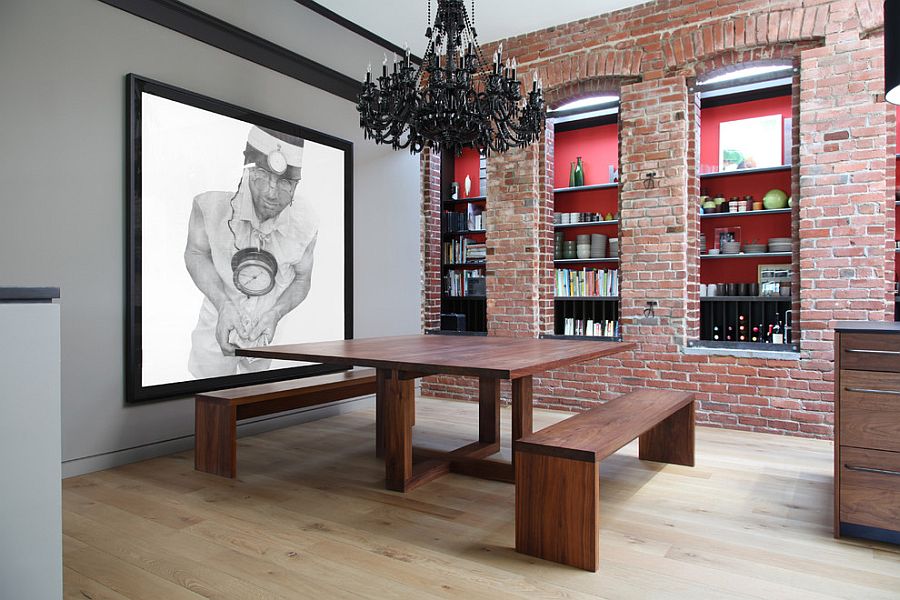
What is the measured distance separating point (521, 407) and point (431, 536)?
3.25ft

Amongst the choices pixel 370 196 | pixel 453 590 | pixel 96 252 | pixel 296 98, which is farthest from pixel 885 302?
pixel 96 252

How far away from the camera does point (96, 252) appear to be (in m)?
3.28

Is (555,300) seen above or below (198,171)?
below

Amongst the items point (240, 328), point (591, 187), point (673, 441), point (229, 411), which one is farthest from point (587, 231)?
point (229, 411)

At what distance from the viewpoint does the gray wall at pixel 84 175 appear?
9.71 feet

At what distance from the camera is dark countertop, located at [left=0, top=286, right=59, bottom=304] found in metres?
1.20

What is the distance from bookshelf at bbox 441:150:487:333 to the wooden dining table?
8.47ft

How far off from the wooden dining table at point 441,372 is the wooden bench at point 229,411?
0.39m

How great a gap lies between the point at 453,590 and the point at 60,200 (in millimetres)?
2814

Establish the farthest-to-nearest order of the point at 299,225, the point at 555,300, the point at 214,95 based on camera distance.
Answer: the point at 555,300 → the point at 299,225 → the point at 214,95

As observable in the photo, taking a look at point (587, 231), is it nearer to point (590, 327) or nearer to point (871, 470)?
point (590, 327)

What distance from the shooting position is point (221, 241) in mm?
3910

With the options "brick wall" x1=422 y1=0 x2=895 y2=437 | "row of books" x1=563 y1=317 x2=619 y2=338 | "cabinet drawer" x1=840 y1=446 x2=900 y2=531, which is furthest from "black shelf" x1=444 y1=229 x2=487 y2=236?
"cabinet drawer" x1=840 y1=446 x2=900 y2=531

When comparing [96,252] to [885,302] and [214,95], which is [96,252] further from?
[885,302]
